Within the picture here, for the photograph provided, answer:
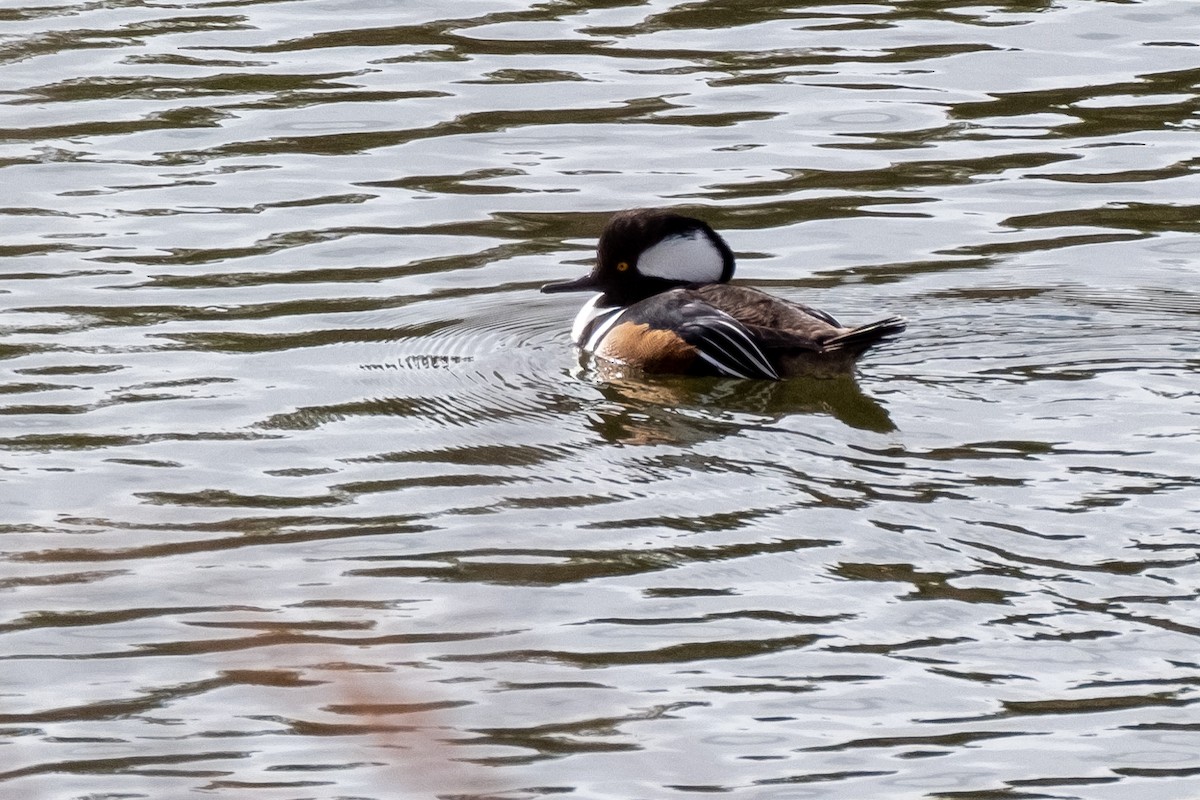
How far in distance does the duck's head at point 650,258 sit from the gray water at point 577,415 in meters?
0.38

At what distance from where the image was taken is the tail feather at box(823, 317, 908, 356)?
763 cm

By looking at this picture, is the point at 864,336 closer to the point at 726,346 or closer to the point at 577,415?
the point at 726,346

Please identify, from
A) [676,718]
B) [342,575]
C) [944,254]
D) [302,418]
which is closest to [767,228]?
[944,254]

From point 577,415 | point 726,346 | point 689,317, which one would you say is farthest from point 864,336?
point 577,415

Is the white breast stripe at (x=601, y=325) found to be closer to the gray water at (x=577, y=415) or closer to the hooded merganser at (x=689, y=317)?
the hooded merganser at (x=689, y=317)

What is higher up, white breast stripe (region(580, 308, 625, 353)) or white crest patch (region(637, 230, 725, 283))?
white crest patch (region(637, 230, 725, 283))

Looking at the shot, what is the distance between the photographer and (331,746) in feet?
15.4

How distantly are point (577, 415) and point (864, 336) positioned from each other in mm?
1123

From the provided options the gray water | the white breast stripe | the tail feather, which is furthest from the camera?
the white breast stripe

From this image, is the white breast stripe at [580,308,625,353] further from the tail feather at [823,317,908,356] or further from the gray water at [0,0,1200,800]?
the tail feather at [823,317,908,356]

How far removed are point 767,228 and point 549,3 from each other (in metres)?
4.02

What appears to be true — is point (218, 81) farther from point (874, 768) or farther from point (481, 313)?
point (874, 768)

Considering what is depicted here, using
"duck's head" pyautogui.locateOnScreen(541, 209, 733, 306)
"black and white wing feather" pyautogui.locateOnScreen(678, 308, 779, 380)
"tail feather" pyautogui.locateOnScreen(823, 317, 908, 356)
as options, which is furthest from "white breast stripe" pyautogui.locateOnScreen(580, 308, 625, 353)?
"tail feather" pyautogui.locateOnScreen(823, 317, 908, 356)

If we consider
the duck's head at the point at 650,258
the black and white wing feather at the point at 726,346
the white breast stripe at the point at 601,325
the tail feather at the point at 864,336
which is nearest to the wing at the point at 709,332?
the black and white wing feather at the point at 726,346
